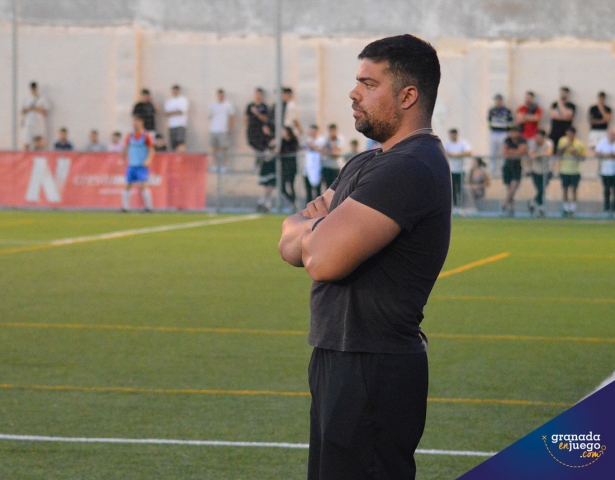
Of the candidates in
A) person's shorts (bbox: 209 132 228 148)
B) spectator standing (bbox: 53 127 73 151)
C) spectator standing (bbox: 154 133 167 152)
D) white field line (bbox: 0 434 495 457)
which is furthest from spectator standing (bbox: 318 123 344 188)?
white field line (bbox: 0 434 495 457)

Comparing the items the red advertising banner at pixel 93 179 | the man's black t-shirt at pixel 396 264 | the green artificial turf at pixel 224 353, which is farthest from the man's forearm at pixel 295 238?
the red advertising banner at pixel 93 179

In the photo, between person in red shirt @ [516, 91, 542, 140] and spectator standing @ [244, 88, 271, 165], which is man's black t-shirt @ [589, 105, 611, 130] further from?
spectator standing @ [244, 88, 271, 165]

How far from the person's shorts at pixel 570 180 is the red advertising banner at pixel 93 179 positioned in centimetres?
766

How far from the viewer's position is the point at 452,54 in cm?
3016

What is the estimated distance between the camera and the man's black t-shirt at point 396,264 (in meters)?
3.22

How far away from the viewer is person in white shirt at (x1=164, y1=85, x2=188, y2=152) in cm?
2945

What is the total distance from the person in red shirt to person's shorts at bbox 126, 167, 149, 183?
897cm

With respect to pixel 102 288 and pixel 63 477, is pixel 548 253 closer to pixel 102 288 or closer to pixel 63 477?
pixel 102 288

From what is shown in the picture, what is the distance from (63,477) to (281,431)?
135cm

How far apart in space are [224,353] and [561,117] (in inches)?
773

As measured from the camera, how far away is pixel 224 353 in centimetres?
877

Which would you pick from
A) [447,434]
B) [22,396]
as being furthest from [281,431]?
[22,396]

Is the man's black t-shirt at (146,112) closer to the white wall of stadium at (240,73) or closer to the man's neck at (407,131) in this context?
the white wall of stadium at (240,73)

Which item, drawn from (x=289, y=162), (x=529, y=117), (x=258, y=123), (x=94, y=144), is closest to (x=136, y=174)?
(x=289, y=162)
